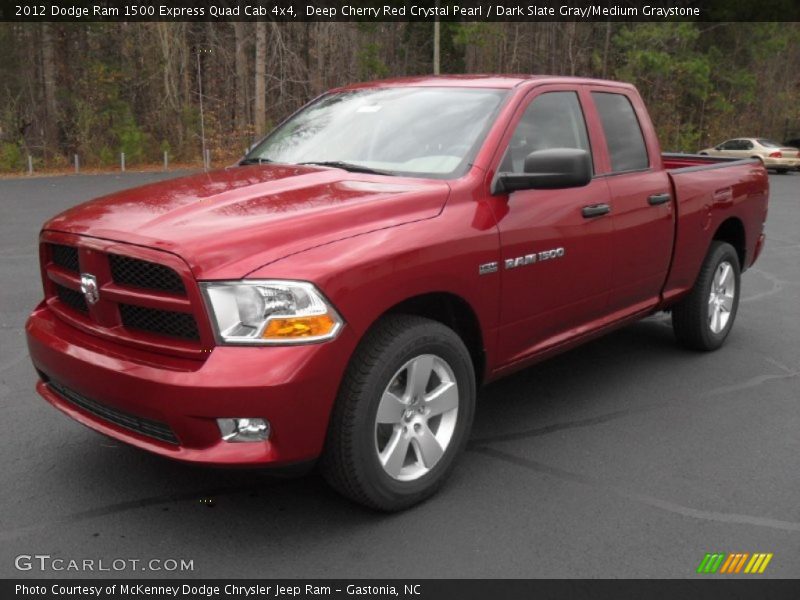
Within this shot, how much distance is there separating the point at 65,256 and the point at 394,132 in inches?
69.5

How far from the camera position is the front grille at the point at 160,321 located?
302 centimetres

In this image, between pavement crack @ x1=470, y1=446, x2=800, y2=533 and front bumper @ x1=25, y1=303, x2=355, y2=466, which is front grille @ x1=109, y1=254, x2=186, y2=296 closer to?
front bumper @ x1=25, y1=303, x2=355, y2=466

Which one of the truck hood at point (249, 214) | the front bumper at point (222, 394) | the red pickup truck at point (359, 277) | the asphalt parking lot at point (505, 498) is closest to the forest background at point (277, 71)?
the red pickup truck at point (359, 277)

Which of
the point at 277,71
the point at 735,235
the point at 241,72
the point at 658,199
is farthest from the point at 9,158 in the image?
the point at 658,199

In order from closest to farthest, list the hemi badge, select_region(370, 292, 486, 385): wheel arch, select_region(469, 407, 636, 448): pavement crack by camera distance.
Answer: select_region(370, 292, 486, 385): wheel arch, the hemi badge, select_region(469, 407, 636, 448): pavement crack

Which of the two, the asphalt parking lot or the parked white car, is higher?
the asphalt parking lot

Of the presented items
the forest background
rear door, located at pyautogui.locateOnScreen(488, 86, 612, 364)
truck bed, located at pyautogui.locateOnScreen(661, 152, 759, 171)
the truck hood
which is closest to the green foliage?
the forest background

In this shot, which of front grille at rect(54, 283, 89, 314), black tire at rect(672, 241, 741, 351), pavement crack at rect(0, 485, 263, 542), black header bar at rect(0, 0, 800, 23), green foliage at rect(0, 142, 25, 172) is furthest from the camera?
black header bar at rect(0, 0, 800, 23)

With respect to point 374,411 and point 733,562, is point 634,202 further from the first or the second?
point 374,411

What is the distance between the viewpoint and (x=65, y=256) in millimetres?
3533

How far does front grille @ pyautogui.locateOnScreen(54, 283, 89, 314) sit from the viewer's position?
345cm

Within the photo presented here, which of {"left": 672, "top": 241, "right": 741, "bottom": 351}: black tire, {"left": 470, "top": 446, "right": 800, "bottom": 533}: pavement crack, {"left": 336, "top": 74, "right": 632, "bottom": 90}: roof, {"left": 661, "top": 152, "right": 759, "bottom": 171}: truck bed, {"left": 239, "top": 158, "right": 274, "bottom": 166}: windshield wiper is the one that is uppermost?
{"left": 336, "top": 74, "right": 632, "bottom": 90}: roof

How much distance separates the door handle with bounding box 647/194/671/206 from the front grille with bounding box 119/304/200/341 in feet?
10.0

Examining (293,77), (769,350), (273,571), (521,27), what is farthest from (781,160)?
(273,571)
